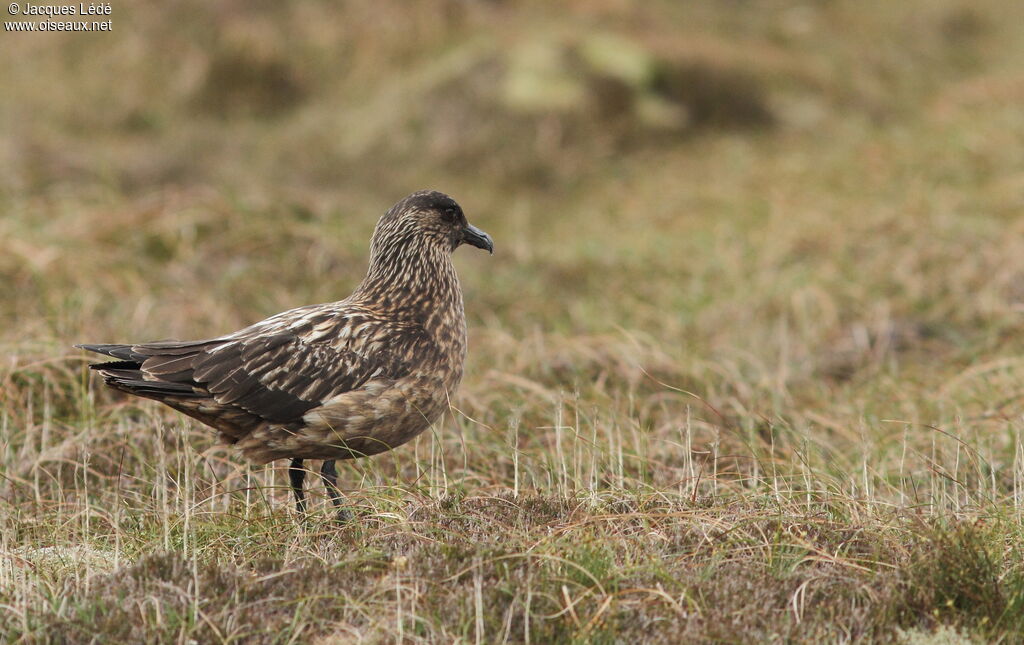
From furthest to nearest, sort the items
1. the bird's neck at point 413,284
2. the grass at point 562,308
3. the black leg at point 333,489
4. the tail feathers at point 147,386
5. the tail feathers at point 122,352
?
the bird's neck at point 413,284 → the tail feathers at point 122,352 → the tail feathers at point 147,386 → the black leg at point 333,489 → the grass at point 562,308

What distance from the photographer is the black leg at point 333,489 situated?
4125mm

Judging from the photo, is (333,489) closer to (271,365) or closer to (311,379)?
(311,379)

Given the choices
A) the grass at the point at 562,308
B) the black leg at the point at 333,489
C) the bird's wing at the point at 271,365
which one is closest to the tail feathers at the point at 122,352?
the bird's wing at the point at 271,365

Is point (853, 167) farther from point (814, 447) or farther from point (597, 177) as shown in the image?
point (814, 447)

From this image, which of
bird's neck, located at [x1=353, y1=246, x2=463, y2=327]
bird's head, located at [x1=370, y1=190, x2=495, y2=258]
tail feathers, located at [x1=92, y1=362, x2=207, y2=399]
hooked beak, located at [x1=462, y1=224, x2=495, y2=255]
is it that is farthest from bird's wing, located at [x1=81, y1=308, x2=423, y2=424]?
hooked beak, located at [x1=462, y1=224, x2=495, y2=255]

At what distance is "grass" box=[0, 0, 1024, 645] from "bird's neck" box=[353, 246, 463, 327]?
475mm

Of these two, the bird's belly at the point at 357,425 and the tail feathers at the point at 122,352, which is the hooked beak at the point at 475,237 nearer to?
the bird's belly at the point at 357,425

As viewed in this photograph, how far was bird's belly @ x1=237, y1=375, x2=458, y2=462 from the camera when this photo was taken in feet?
14.1

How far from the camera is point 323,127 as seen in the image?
14.7 metres

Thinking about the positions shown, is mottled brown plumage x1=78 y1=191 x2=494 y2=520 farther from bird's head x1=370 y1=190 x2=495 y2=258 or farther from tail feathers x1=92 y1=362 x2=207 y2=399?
bird's head x1=370 y1=190 x2=495 y2=258

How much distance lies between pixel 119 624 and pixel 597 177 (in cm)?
1102

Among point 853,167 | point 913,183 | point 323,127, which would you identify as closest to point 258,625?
point 913,183

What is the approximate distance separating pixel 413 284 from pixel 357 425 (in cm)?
84

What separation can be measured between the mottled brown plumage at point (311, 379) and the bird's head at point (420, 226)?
41 cm
